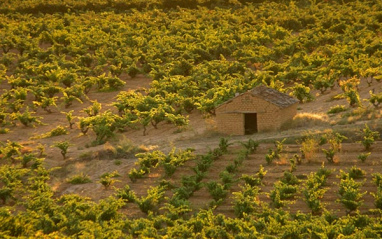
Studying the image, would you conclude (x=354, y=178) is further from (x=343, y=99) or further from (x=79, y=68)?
(x=79, y=68)

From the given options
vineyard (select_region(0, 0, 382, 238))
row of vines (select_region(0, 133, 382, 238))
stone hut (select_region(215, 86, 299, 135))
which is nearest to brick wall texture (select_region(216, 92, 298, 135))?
stone hut (select_region(215, 86, 299, 135))

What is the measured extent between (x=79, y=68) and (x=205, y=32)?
11.1 meters

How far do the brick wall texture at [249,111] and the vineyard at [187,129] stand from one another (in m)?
0.43

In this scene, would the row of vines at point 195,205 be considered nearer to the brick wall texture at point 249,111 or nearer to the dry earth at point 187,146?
the dry earth at point 187,146

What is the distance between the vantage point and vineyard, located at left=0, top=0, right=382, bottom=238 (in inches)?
852

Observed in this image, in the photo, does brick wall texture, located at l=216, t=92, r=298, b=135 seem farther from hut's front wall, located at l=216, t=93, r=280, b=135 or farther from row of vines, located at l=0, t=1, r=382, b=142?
row of vines, located at l=0, t=1, r=382, b=142

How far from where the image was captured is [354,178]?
2350cm

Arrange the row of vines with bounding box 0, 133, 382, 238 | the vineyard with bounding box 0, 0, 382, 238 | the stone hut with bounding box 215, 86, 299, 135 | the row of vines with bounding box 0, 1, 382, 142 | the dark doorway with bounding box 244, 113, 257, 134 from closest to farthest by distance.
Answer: the row of vines with bounding box 0, 133, 382, 238
the vineyard with bounding box 0, 0, 382, 238
the stone hut with bounding box 215, 86, 299, 135
the dark doorway with bounding box 244, 113, 257, 134
the row of vines with bounding box 0, 1, 382, 142

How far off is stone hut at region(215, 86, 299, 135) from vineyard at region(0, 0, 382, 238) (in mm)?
458

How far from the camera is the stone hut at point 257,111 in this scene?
1119 inches

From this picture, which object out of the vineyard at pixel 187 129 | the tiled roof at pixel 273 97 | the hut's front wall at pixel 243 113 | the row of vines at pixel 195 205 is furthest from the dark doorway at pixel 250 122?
the row of vines at pixel 195 205

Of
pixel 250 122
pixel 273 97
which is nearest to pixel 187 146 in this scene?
pixel 250 122

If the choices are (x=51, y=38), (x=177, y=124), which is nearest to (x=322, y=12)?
(x=51, y=38)

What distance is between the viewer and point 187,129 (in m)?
31.4
